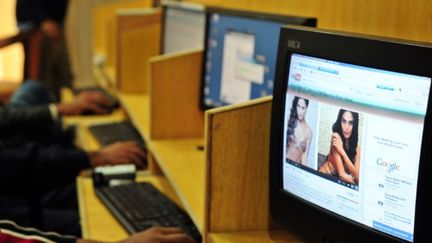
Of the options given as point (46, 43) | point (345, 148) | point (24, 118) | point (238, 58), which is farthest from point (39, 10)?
point (345, 148)

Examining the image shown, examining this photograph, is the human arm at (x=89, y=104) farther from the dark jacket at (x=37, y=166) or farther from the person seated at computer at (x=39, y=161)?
the dark jacket at (x=37, y=166)

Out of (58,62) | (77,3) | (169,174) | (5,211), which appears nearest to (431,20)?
(169,174)

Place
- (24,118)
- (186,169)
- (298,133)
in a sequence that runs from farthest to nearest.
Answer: (24,118) → (186,169) → (298,133)

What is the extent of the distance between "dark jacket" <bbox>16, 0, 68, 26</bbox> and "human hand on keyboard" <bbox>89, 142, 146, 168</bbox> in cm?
265

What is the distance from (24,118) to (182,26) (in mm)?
695

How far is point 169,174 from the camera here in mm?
1823

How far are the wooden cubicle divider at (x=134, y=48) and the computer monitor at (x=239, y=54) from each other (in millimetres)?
846

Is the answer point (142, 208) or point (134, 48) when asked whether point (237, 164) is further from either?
point (134, 48)

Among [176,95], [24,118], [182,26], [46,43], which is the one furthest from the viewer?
[46,43]

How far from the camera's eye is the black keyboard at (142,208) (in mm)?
1771

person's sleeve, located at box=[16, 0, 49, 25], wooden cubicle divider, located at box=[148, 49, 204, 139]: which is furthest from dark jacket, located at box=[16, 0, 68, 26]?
wooden cubicle divider, located at box=[148, 49, 204, 139]

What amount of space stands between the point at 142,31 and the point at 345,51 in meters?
1.90

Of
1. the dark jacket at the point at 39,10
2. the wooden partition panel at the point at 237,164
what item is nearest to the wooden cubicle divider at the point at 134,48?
the wooden partition panel at the point at 237,164

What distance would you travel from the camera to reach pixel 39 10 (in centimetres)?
477
